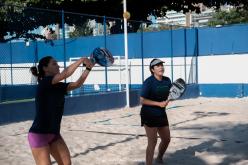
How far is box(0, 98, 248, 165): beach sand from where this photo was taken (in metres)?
8.04

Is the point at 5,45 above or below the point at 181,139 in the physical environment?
above

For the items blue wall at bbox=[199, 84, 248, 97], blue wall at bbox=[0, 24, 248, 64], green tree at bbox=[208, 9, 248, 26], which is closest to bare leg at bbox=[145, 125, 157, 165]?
blue wall at bbox=[0, 24, 248, 64]

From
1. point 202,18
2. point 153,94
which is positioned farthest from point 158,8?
point 202,18

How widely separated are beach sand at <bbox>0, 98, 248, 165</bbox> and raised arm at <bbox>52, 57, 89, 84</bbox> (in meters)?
3.19

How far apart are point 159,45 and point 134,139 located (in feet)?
42.6

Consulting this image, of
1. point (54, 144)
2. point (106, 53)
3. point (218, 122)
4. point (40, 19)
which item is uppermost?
point (40, 19)

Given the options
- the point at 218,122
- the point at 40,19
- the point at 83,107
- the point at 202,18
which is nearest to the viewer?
the point at 218,122

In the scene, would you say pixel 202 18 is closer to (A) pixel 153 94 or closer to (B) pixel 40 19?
(B) pixel 40 19

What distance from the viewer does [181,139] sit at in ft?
32.5

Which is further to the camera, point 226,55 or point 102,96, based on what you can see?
point 226,55

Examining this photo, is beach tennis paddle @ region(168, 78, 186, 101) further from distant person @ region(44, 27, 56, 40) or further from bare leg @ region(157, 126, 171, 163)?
distant person @ region(44, 27, 56, 40)

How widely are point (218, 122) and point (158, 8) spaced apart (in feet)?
62.0

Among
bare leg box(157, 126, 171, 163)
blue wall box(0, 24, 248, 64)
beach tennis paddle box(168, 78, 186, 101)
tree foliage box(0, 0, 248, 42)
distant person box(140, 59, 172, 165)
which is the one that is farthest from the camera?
tree foliage box(0, 0, 248, 42)

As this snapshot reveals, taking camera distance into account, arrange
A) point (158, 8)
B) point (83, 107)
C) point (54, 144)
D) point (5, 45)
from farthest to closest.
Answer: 1. point (158, 8)
2. point (5, 45)
3. point (83, 107)
4. point (54, 144)
